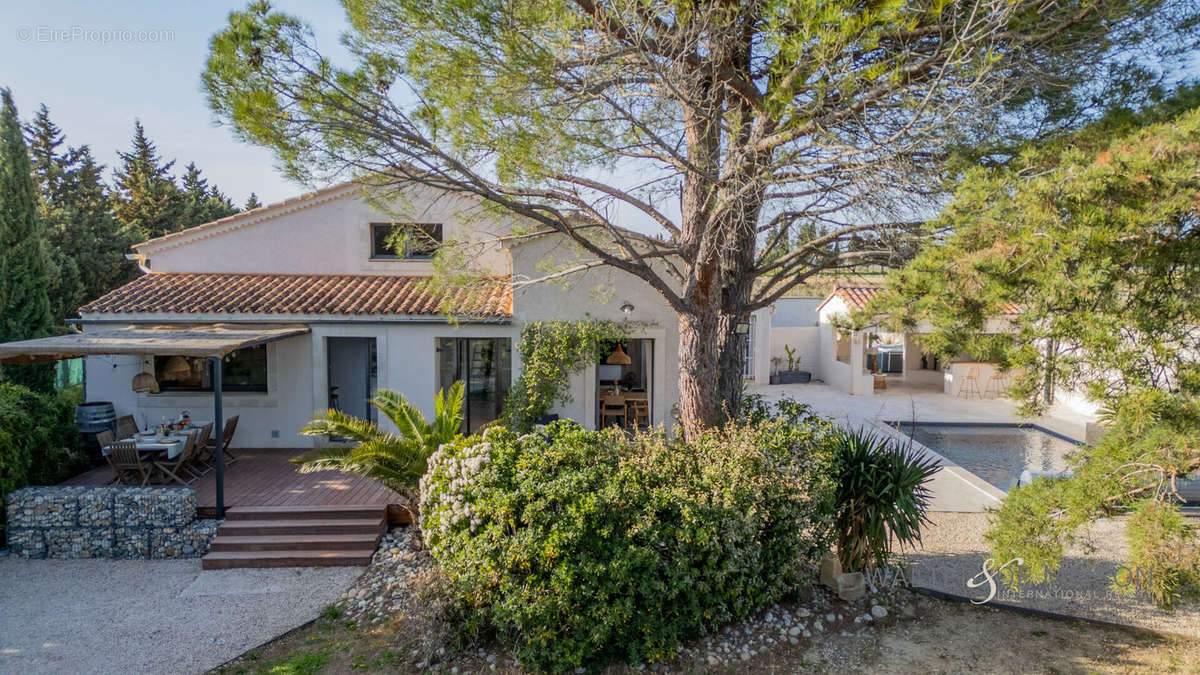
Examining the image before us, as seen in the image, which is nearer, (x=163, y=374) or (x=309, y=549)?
(x=309, y=549)

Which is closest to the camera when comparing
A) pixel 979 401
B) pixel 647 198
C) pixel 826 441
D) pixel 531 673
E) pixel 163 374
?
pixel 531 673

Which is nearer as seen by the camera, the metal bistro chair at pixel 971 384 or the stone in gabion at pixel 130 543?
the stone in gabion at pixel 130 543

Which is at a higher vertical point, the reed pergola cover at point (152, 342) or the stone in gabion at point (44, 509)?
the reed pergola cover at point (152, 342)

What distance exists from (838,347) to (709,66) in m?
22.9

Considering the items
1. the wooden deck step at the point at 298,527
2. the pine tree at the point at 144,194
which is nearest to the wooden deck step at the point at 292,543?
the wooden deck step at the point at 298,527

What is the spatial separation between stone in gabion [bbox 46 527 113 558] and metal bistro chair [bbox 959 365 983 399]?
1141 inches

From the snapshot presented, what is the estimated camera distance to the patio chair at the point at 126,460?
11188mm

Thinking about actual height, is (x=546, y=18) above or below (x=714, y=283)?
above

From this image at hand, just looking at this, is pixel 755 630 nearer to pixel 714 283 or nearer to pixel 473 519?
pixel 473 519

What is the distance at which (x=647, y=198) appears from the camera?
441 inches

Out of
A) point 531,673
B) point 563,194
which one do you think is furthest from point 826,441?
point 563,194

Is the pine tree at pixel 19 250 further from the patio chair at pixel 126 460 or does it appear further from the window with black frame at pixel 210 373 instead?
the patio chair at pixel 126 460

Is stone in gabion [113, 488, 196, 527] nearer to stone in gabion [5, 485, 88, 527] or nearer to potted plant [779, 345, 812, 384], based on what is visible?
stone in gabion [5, 485, 88, 527]

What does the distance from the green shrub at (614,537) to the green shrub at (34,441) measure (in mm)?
8421
